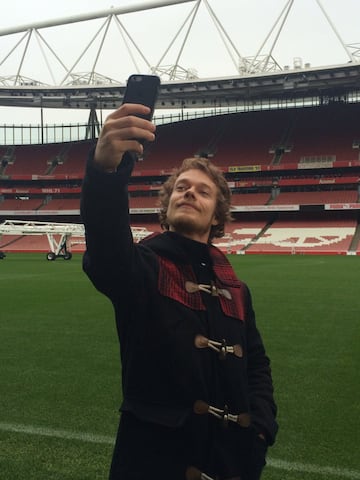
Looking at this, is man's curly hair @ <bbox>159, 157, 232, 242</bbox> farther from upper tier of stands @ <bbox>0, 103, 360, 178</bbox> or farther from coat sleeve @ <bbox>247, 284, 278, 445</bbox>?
upper tier of stands @ <bbox>0, 103, 360, 178</bbox>

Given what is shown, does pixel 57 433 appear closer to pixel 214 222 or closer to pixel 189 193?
pixel 214 222

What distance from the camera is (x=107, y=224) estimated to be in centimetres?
172

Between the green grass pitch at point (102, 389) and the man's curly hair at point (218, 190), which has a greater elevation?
the man's curly hair at point (218, 190)

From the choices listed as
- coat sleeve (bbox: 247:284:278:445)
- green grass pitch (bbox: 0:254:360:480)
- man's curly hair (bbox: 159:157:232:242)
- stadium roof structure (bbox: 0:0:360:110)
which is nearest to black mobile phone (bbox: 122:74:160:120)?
man's curly hair (bbox: 159:157:232:242)

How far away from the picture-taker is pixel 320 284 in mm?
17641

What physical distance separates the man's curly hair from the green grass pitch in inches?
93.4

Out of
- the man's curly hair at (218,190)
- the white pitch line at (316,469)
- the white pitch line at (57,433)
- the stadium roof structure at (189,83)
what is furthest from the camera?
the stadium roof structure at (189,83)

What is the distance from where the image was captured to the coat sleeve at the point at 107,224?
5.55 ft

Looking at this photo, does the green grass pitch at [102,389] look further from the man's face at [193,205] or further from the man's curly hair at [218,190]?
the man's face at [193,205]

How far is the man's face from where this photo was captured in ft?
6.88

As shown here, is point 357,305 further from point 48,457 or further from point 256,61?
point 256,61

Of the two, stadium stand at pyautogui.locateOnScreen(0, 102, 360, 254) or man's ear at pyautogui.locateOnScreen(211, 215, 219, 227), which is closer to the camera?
man's ear at pyautogui.locateOnScreen(211, 215, 219, 227)

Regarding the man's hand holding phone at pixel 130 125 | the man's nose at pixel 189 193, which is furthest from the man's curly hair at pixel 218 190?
the man's hand holding phone at pixel 130 125

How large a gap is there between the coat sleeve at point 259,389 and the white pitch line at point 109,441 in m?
1.93
